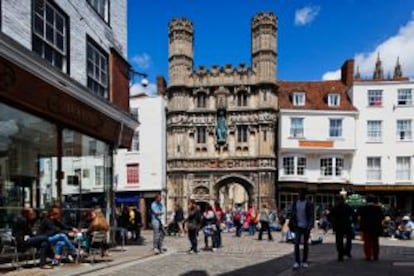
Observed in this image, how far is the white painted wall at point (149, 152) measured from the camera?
44.9 m

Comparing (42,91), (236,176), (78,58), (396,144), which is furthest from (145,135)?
(42,91)

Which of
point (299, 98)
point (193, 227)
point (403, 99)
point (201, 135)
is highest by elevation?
point (299, 98)

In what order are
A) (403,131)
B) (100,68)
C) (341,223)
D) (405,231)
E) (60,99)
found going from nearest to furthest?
(341,223) < (60,99) < (100,68) < (405,231) < (403,131)

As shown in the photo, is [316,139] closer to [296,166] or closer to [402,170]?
[296,166]

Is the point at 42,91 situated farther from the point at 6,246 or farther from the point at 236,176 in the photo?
the point at 236,176

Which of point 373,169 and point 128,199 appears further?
point 128,199

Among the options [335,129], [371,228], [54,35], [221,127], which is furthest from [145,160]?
[371,228]

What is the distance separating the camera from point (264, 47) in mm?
46281

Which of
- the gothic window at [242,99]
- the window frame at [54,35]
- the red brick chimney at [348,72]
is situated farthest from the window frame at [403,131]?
the window frame at [54,35]

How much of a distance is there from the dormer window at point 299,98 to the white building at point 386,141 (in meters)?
4.45

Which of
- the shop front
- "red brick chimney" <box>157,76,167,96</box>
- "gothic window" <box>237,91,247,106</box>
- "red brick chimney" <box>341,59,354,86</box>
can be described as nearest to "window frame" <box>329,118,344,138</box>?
"red brick chimney" <box>341,59,354,86</box>

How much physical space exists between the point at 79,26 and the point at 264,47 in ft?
104

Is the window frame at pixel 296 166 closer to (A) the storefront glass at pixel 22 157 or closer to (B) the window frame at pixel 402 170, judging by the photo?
(B) the window frame at pixel 402 170

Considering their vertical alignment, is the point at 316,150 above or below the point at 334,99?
below
